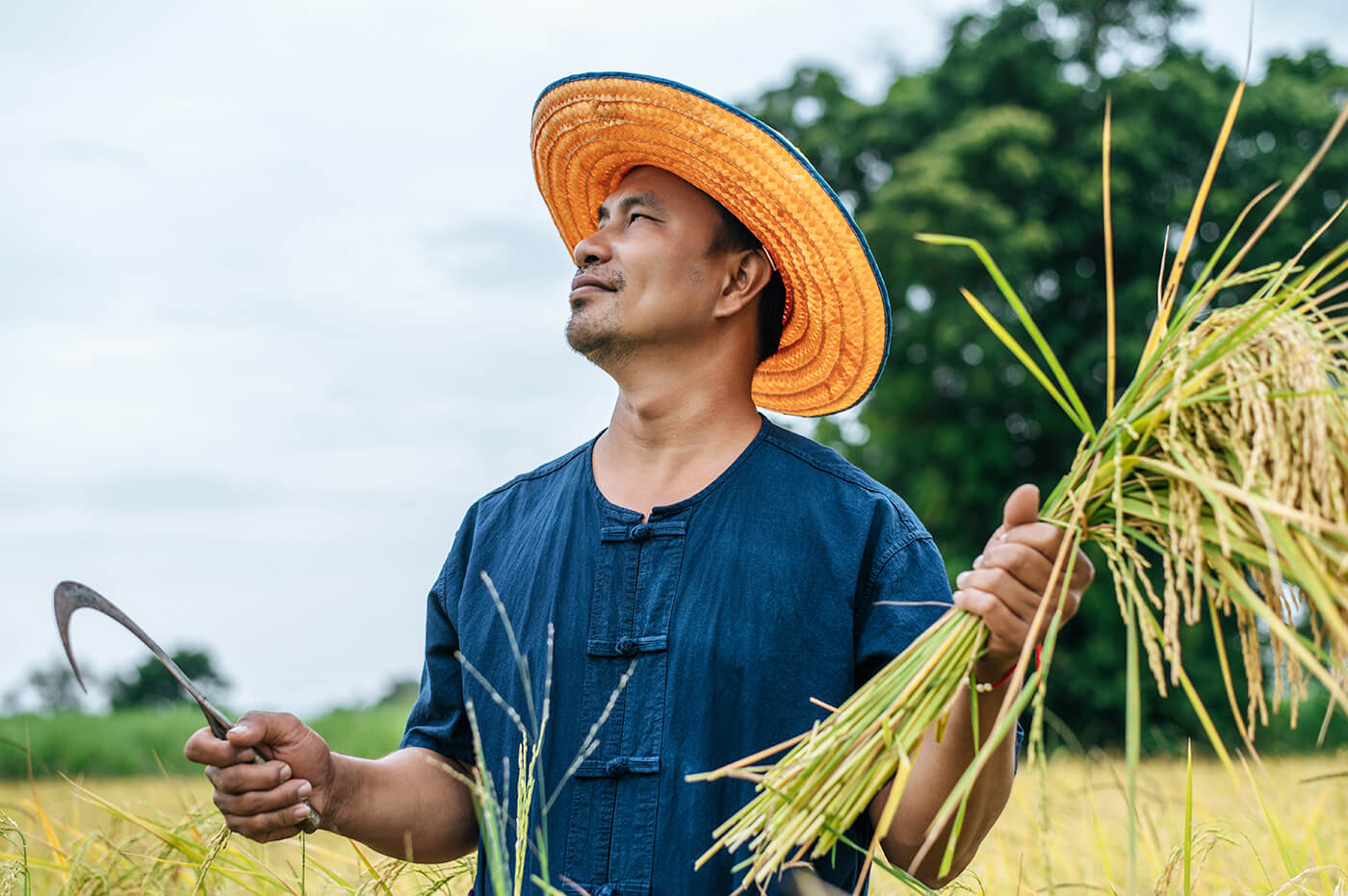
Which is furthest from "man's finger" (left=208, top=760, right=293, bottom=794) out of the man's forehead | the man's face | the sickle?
the man's forehead

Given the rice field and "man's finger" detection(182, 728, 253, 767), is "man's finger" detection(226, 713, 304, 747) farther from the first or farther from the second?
the rice field

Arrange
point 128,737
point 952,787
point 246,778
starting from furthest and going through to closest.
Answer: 1. point 128,737
2. point 246,778
3. point 952,787

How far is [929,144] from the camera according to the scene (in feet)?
46.2

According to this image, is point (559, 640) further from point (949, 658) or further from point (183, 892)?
point (183, 892)

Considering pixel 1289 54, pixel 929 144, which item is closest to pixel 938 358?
pixel 929 144

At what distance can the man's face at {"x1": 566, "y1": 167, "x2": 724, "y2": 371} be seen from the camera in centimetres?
239

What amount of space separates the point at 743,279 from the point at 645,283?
10.2 inches

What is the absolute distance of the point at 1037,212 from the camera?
1393cm

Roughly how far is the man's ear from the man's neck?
185 mm

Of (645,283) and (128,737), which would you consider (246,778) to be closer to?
(645,283)

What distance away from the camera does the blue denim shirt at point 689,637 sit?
207cm

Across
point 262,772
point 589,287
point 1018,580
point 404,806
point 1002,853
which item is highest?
point 589,287

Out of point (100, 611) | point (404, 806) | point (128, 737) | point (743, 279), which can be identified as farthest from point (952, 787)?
point (128, 737)

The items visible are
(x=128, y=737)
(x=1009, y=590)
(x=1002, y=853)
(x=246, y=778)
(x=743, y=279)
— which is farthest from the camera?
(x=128, y=737)
